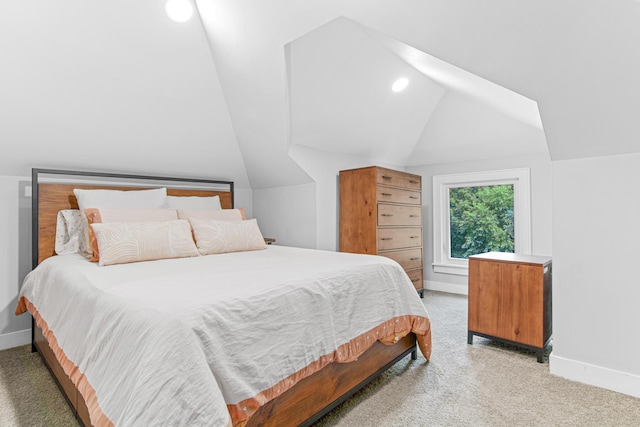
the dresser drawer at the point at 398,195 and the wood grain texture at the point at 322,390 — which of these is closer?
the wood grain texture at the point at 322,390

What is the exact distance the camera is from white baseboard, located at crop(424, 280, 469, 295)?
3.96m

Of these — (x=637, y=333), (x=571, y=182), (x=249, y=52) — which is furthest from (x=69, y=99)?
(x=637, y=333)

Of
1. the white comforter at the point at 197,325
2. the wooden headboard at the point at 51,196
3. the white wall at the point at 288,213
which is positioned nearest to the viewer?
the white comforter at the point at 197,325

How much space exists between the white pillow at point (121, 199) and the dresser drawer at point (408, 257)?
7.03 feet

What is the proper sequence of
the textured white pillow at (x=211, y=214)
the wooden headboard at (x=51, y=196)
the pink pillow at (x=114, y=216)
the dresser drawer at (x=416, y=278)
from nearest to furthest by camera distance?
the pink pillow at (x=114, y=216) < the wooden headboard at (x=51, y=196) < the textured white pillow at (x=211, y=214) < the dresser drawer at (x=416, y=278)

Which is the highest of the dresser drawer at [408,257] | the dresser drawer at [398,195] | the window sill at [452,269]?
the dresser drawer at [398,195]

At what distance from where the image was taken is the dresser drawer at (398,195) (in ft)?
11.1

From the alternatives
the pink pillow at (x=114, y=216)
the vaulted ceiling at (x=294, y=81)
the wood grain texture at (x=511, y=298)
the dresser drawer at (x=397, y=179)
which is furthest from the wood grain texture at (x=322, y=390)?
the dresser drawer at (x=397, y=179)

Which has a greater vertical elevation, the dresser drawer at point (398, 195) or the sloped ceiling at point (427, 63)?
the sloped ceiling at point (427, 63)

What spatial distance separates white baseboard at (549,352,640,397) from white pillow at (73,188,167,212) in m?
3.01

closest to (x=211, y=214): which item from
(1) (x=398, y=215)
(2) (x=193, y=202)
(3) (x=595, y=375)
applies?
(2) (x=193, y=202)

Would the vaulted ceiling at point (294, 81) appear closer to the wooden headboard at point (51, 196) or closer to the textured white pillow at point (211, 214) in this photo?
the wooden headboard at point (51, 196)

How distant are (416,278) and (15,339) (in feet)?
11.8

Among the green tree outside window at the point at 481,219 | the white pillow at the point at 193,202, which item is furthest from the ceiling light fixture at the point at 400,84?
the white pillow at the point at 193,202
